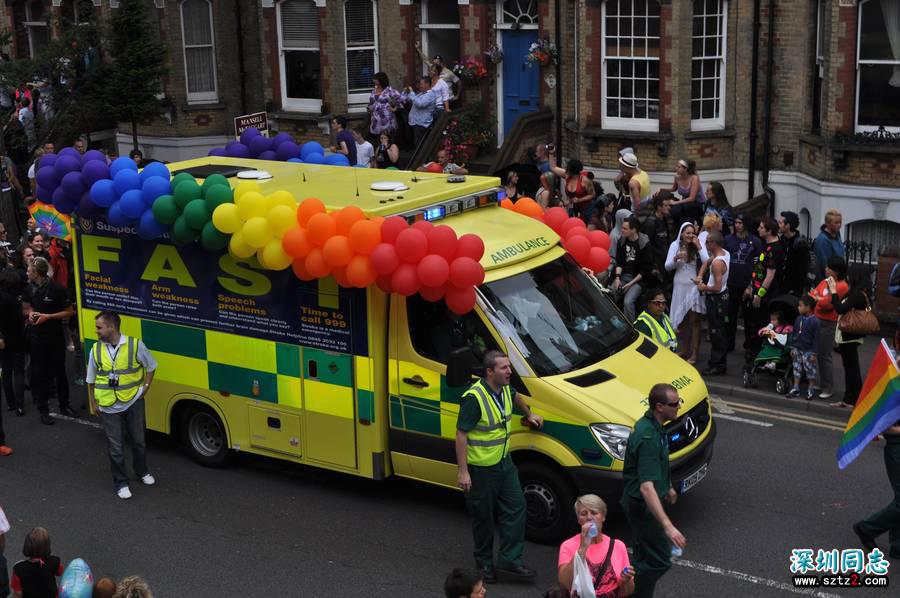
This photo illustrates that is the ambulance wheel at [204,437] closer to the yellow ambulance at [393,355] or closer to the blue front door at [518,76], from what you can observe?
the yellow ambulance at [393,355]

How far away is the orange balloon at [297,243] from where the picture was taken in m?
10.1

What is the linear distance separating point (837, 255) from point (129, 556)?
8.81 metres

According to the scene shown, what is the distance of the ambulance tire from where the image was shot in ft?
31.9

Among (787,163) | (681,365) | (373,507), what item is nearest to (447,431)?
(373,507)

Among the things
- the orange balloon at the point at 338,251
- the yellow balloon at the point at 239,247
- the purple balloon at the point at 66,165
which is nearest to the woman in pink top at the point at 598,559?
the orange balloon at the point at 338,251

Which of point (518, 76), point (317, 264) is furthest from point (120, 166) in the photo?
point (518, 76)

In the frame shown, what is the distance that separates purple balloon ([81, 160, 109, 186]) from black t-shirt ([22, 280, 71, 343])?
214cm

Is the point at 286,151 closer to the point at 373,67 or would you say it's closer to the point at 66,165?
the point at 66,165

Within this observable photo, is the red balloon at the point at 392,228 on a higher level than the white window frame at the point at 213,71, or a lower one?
lower

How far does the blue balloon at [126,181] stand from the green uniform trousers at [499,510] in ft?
14.5

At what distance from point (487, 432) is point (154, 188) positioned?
4105 mm

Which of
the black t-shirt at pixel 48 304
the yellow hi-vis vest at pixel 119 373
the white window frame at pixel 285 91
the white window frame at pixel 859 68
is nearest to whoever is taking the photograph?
the yellow hi-vis vest at pixel 119 373

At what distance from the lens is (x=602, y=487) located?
31.2 feet

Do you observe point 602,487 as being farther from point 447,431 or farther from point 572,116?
point 572,116
